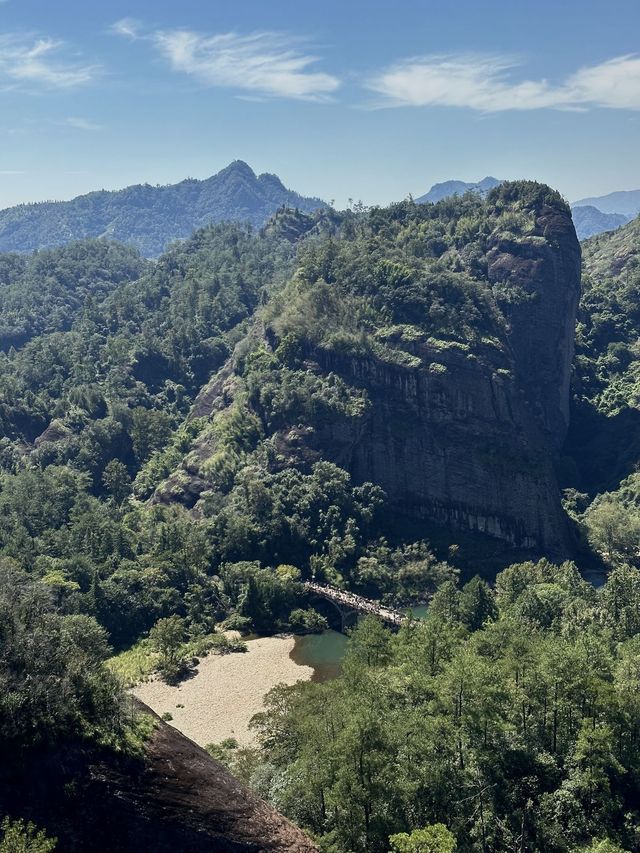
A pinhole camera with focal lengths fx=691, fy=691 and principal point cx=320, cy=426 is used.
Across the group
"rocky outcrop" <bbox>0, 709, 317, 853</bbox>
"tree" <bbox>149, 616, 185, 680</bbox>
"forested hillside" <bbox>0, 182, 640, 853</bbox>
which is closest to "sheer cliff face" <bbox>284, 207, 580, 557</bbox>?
"forested hillside" <bbox>0, 182, 640, 853</bbox>

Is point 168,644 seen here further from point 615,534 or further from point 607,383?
point 607,383

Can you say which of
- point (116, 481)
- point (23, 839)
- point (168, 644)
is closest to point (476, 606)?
point (168, 644)

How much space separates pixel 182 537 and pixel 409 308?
171 ft

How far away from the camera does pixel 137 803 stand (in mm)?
23734

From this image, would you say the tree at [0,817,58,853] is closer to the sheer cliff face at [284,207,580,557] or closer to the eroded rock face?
the eroded rock face

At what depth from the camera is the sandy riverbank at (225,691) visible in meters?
55.6

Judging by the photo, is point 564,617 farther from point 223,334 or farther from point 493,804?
point 223,334

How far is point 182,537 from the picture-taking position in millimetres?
86625

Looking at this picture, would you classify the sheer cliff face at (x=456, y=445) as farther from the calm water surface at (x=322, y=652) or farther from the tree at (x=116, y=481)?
the tree at (x=116, y=481)

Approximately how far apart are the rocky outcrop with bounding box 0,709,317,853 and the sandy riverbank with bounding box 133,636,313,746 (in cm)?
2769

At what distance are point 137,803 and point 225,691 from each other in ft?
132

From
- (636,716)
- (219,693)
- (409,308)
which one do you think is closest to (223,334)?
(409,308)

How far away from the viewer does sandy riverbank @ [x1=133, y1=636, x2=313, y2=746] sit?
5562cm

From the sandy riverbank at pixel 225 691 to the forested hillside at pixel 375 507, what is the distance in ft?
13.2
